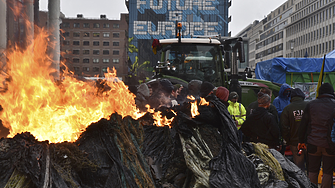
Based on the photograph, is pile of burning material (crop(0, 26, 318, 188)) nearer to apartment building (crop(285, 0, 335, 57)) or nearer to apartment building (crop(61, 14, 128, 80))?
apartment building (crop(285, 0, 335, 57))

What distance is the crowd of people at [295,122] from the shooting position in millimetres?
4344

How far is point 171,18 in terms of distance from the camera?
4591cm

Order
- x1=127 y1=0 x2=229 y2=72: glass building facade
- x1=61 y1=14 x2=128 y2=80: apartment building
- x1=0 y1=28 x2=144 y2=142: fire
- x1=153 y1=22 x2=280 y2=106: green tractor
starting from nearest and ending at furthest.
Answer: x1=0 y1=28 x2=144 y2=142: fire → x1=153 y1=22 x2=280 y2=106: green tractor → x1=127 y1=0 x2=229 y2=72: glass building facade → x1=61 y1=14 x2=128 y2=80: apartment building

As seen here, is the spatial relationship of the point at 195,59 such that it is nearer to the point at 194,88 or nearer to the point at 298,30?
the point at 194,88

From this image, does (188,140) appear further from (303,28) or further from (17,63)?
(303,28)

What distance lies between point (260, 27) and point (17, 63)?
107278 mm

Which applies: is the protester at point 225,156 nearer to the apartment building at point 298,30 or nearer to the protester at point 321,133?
the protester at point 321,133

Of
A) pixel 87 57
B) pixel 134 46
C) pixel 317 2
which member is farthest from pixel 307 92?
pixel 87 57

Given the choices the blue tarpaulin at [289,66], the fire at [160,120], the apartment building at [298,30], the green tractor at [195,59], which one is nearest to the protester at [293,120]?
Answer: the green tractor at [195,59]

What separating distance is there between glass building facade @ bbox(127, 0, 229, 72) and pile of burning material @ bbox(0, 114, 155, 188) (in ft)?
129

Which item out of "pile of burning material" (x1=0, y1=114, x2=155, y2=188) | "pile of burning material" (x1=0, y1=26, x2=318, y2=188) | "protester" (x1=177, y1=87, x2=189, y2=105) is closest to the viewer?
"pile of burning material" (x1=0, y1=114, x2=155, y2=188)

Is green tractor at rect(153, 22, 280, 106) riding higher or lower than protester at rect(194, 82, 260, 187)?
higher

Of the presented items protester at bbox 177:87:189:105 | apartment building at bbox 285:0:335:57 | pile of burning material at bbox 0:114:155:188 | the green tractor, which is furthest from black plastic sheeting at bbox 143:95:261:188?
apartment building at bbox 285:0:335:57

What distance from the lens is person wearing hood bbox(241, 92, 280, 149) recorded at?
4.73 metres
